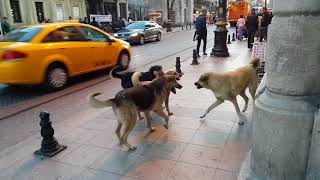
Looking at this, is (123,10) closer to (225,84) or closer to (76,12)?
(76,12)

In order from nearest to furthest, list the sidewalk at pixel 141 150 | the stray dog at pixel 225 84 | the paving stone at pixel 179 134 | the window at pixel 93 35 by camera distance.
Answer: the sidewalk at pixel 141 150 < the paving stone at pixel 179 134 < the stray dog at pixel 225 84 < the window at pixel 93 35

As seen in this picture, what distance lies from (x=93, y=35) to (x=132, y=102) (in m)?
6.09

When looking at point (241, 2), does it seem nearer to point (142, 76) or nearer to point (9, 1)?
point (9, 1)

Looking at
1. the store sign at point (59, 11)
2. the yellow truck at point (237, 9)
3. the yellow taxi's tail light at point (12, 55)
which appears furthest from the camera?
the yellow truck at point (237, 9)

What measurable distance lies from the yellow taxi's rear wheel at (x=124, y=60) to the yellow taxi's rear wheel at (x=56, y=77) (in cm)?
271

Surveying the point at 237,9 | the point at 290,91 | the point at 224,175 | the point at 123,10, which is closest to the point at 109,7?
the point at 123,10

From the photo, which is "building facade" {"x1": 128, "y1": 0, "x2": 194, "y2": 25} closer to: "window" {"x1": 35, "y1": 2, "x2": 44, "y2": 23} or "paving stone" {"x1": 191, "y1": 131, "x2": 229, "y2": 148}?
"window" {"x1": 35, "y1": 2, "x2": 44, "y2": 23}

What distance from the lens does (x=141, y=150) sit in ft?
14.5

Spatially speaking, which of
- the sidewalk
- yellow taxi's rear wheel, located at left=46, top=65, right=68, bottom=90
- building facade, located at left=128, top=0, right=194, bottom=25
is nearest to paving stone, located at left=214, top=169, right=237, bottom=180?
the sidewalk

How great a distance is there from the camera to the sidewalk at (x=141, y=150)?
12.6 ft

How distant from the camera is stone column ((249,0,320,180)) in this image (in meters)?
2.57

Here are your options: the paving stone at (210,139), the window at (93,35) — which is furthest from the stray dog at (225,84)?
the window at (93,35)

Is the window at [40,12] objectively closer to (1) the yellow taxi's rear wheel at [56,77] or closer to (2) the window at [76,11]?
(2) the window at [76,11]

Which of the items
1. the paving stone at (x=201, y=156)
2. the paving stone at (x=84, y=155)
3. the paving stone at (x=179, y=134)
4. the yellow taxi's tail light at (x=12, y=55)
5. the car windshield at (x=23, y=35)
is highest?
the car windshield at (x=23, y=35)
